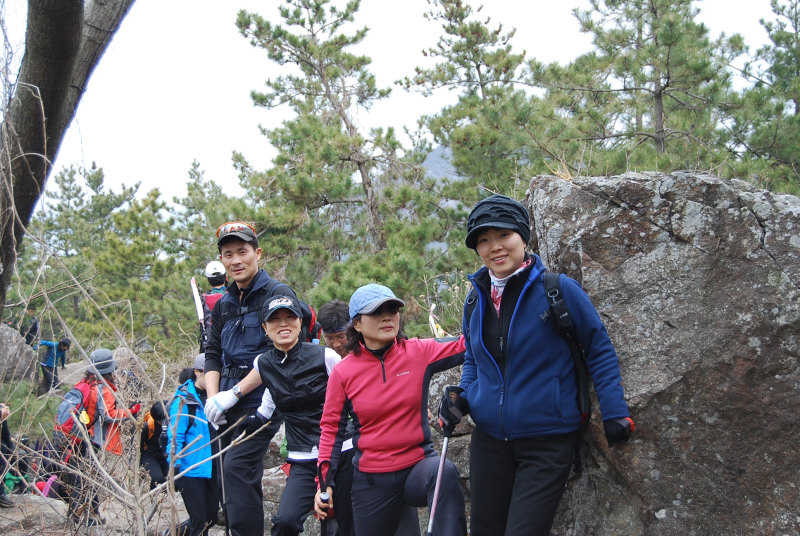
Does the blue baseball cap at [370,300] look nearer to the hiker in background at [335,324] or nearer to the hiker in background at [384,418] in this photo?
the hiker in background at [384,418]

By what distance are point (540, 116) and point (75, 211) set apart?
1156 inches

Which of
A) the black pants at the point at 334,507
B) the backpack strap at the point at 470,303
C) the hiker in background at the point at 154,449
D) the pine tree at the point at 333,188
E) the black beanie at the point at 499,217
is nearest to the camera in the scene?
the black beanie at the point at 499,217

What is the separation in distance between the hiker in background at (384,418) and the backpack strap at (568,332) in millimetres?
808

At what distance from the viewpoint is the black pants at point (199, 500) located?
15.9ft

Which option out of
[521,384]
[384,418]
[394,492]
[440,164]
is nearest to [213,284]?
[384,418]

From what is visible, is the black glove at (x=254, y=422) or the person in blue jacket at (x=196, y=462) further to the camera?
the person in blue jacket at (x=196, y=462)

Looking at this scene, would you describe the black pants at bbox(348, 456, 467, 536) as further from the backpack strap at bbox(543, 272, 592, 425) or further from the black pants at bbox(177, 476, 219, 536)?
the black pants at bbox(177, 476, 219, 536)

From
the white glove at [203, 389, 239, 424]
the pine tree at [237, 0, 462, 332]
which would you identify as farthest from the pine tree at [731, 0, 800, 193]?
the white glove at [203, 389, 239, 424]

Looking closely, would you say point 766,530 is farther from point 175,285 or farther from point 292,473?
point 175,285

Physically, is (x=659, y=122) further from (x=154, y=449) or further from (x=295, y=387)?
(x=154, y=449)

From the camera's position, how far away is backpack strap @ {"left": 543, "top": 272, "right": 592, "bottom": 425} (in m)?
2.63

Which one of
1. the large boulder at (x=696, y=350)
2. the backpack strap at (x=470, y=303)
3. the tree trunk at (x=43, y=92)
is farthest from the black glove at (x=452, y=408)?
the tree trunk at (x=43, y=92)

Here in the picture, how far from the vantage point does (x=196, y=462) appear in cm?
490

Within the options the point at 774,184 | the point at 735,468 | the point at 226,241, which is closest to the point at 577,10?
the point at 774,184
